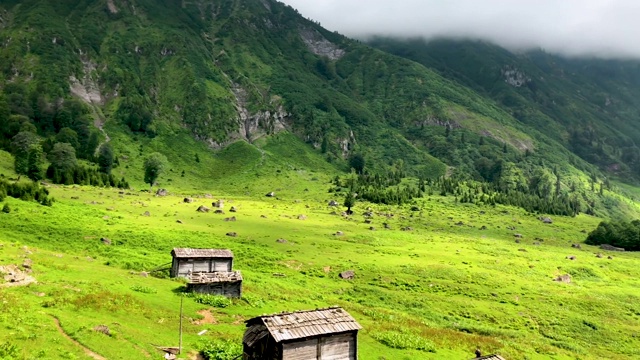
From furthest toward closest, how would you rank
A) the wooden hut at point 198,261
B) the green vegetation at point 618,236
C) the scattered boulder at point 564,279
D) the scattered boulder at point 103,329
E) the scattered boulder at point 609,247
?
the green vegetation at point 618,236, the scattered boulder at point 609,247, the scattered boulder at point 564,279, the wooden hut at point 198,261, the scattered boulder at point 103,329

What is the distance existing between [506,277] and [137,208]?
84343 mm

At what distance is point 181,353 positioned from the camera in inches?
1289

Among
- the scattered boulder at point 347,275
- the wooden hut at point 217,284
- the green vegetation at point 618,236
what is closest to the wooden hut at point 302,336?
the wooden hut at point 217,284

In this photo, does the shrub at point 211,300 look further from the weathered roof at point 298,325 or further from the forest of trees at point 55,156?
the forest of trees at point 55,156

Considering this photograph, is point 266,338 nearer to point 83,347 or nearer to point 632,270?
point 83,347

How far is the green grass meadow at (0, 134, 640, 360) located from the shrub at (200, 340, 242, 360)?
0.90 m

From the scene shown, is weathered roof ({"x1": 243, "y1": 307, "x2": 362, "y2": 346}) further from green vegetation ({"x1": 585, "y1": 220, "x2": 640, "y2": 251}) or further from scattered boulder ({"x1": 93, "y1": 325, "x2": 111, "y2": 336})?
green vegetation ({"x1": 585, "y1": 220, "x2": 640, "y2": 251})

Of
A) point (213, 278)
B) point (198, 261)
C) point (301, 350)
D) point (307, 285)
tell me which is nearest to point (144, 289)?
point (213, 278)

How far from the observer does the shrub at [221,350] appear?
110ft

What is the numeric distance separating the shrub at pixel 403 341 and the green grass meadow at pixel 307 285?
194 mm

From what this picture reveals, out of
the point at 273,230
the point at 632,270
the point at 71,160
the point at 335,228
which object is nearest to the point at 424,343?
the point at 273,230

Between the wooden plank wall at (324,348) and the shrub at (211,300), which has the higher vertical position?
the wooden plank wall at (324,348)

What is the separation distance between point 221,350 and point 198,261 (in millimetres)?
25148

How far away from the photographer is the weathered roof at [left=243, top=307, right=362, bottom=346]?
98.6 ft
